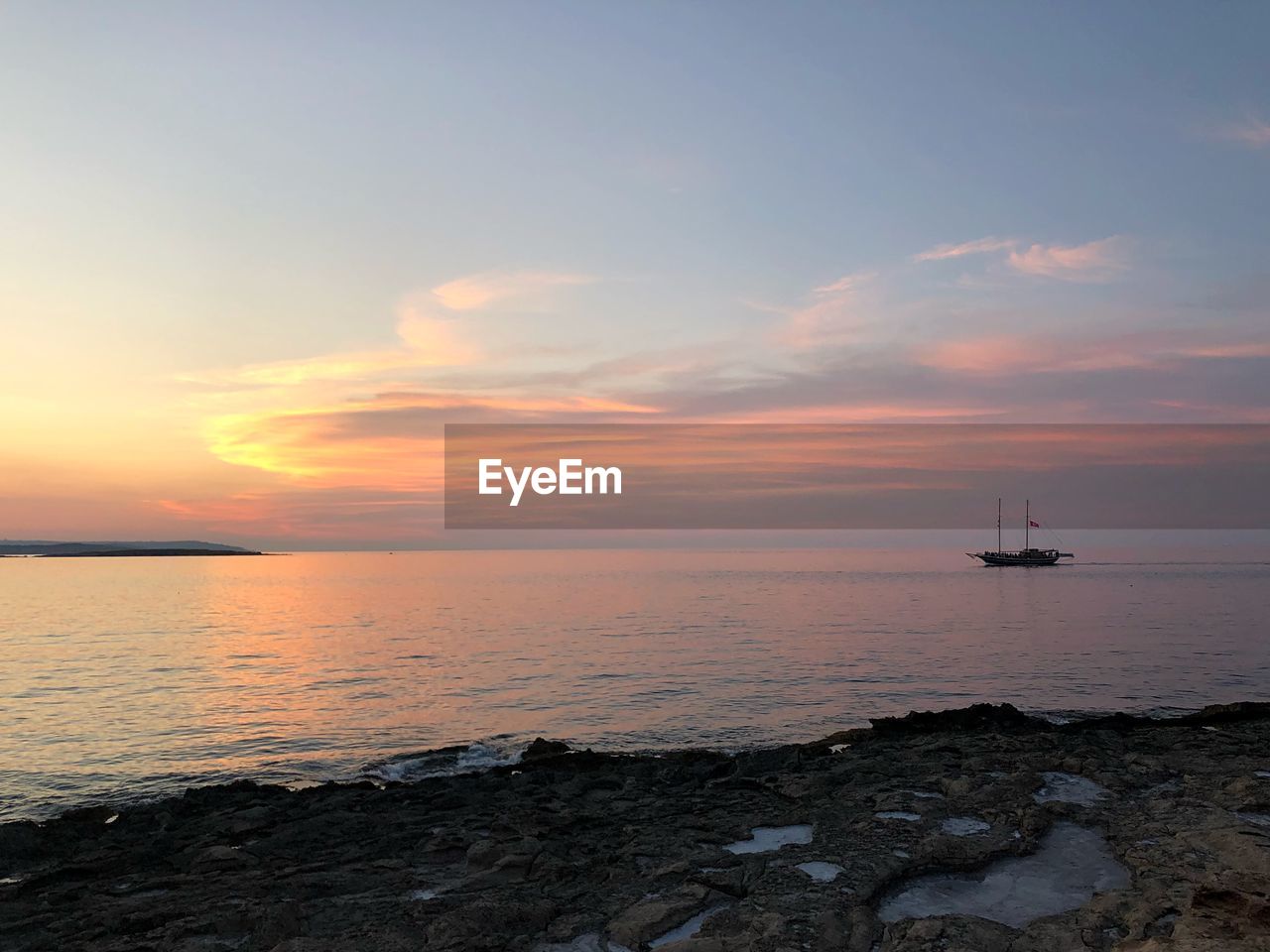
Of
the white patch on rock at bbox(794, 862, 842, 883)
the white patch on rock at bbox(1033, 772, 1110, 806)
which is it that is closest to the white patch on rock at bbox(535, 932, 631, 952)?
the white patch on rock at bbox(794, 862, 842, 883)

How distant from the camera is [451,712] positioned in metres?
29.1

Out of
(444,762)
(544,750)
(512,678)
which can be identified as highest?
(544,750)

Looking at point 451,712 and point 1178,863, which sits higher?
point 1178,863

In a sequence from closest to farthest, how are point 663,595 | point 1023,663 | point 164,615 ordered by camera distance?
1. point 1023,663
2. point 164,615
3. point 663,595

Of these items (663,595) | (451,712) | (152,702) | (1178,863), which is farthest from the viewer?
(663,595)

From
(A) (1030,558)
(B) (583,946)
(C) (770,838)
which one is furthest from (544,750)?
(A) (1030,558)

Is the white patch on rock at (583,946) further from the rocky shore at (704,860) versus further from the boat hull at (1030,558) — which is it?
the boat hull at (1030,558)

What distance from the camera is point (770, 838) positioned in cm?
1241

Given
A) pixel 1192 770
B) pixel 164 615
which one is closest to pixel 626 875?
pixel 1192 770

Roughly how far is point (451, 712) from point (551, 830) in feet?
55.9

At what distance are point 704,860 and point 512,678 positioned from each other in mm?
26348

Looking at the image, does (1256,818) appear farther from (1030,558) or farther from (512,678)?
(1030,558)

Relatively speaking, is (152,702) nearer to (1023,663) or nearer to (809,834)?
(809,834)

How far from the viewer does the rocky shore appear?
349 inches
